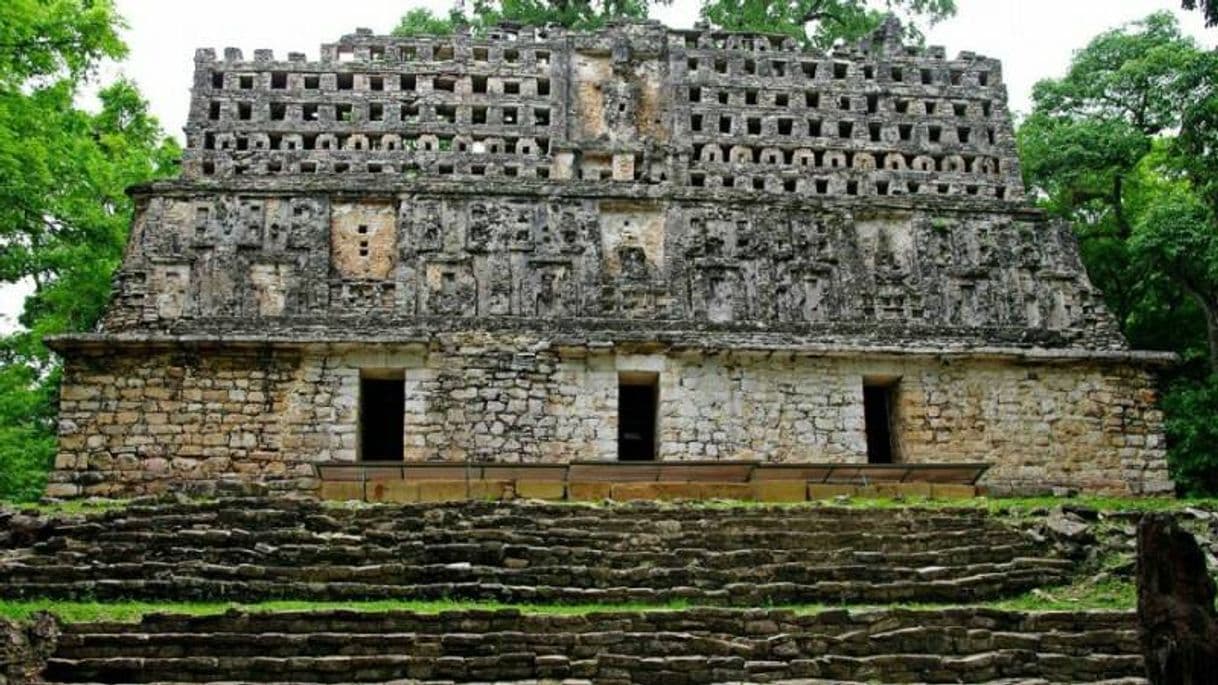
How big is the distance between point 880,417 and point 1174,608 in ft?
42.4

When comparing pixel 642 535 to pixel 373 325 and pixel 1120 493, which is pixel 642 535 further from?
pixel 1120 493

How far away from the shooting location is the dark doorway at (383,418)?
20125 millimetres

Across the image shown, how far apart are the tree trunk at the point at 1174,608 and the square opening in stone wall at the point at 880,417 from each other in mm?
11598

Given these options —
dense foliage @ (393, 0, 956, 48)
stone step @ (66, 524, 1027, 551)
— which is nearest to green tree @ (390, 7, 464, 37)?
dense foliage @ (393, 0, 956, 48)

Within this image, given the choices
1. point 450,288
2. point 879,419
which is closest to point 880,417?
point 879,419

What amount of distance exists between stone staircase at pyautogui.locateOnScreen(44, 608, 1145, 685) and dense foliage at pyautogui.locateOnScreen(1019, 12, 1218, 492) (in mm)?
10908

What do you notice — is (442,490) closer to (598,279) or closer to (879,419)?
(598,279)

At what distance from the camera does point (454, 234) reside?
2064 cm

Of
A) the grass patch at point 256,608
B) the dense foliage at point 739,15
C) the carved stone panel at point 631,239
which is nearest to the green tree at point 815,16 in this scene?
the dense foliage at point 739,15

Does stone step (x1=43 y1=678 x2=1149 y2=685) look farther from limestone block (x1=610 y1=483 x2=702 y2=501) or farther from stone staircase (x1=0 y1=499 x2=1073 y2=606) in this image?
limestone block (x1=610 y1=483 x2=702 y2=501)

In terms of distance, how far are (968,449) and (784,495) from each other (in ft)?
12.9

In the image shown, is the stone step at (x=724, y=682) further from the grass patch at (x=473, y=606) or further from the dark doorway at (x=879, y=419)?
the dark doorway at (x=879, y=419)

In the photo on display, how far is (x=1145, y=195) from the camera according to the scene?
2481 centimetres

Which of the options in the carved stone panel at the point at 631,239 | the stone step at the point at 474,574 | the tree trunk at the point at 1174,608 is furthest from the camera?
the carved stone panel at the point at 631,239
